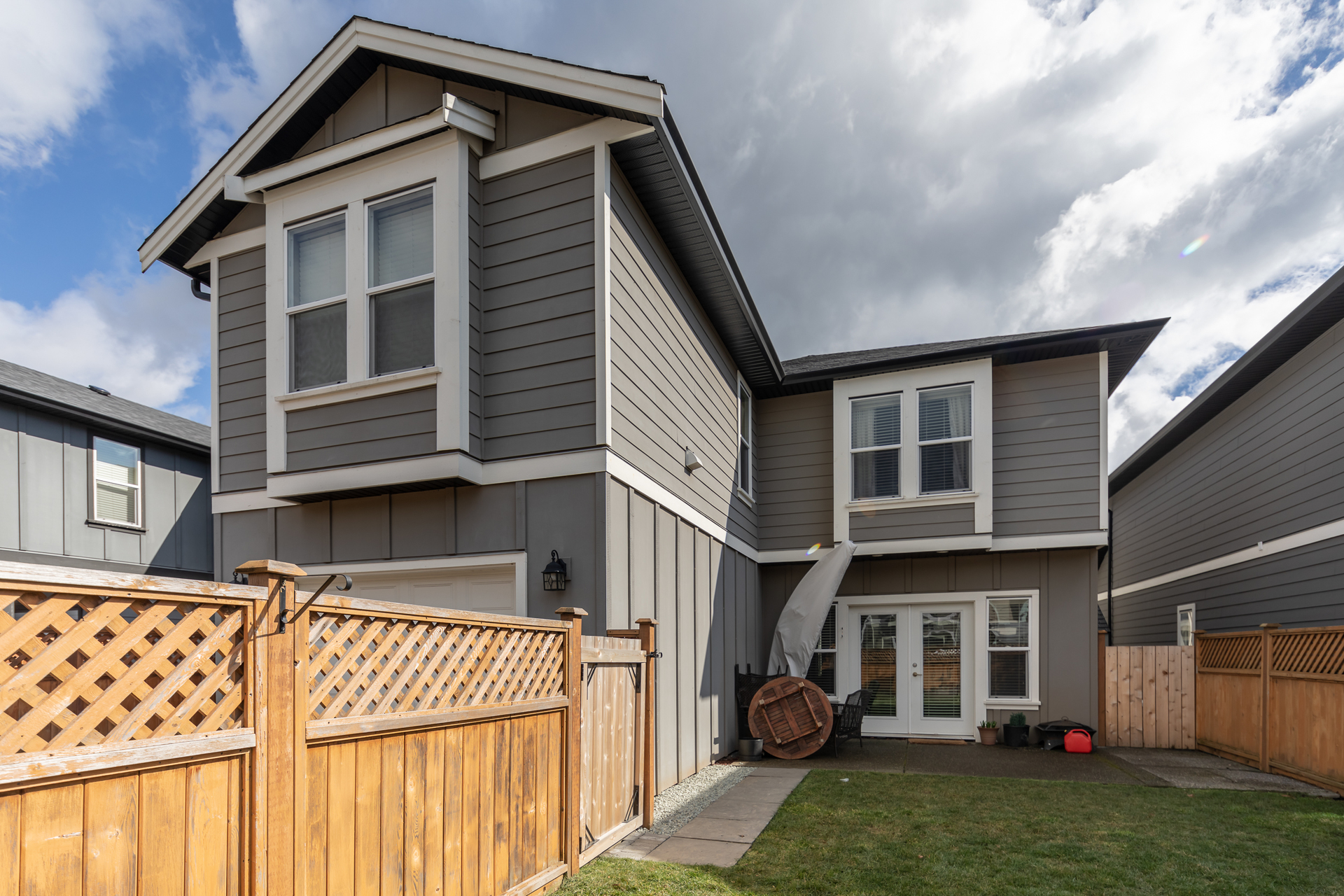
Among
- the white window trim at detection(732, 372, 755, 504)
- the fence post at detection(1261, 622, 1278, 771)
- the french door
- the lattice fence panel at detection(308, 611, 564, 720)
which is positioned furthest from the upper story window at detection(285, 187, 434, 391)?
the fence post at detection(1261, 622, 1278, 771)

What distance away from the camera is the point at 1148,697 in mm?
10578

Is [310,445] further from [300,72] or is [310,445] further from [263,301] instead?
[300,72]

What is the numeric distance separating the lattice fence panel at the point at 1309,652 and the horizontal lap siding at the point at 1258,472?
79.6 inches

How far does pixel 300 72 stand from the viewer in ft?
23.0

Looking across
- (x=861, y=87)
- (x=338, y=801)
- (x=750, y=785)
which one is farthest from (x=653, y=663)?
(x=861, y=87)

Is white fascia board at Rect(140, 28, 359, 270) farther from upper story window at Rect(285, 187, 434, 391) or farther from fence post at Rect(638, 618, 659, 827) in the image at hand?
fence post at Rect(638, 618, 659, 827)

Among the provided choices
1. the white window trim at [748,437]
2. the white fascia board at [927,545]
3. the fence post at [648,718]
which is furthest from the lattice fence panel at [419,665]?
the white fascia board at [927,545]

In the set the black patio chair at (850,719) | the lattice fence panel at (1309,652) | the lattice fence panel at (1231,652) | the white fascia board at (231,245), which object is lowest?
the black patio chair at (850,719)

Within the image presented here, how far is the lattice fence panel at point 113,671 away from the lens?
2.01 meters

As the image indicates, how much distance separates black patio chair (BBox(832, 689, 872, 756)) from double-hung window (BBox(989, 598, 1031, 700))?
1.90 m

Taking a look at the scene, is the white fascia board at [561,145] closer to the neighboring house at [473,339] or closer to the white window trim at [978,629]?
the neighboring house at [473,339]

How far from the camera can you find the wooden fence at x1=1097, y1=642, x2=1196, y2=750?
1044 cm

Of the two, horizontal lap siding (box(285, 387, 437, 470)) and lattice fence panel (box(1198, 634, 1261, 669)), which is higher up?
horizontal lap siding (box(285, 387, 437, 470))

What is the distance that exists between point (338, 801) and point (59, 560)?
1161cm
